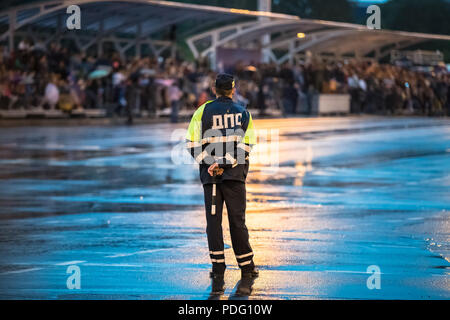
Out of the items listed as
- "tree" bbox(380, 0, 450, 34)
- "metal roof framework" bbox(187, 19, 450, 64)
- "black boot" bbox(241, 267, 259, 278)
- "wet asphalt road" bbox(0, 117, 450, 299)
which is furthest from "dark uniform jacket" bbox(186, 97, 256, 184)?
"tree" bbox(380, 0, 450, 34)

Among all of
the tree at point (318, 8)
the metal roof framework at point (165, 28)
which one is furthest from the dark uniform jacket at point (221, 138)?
the tree at point (318, 8)

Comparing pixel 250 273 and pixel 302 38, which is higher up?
pixel 302 38

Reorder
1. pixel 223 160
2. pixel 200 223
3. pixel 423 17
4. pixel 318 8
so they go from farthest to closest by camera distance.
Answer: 1. pixel 423 17
2. pixel 318 8
3. pixel 200 223
4. pixel 223 160

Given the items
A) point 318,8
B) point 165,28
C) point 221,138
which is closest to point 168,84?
point 165,28

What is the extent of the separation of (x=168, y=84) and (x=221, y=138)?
90.7 ft

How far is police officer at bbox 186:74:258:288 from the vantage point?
817 centimetres

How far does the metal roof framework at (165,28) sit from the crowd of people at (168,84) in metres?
1.21

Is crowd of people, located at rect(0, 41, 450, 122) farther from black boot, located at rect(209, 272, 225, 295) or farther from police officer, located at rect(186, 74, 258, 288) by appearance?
black boot, located at rect(209, 272, 225, 295)

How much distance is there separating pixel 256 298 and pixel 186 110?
30820 millimetres

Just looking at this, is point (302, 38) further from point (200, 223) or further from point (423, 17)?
point (200, 223)

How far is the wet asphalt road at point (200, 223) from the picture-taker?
25.8 feet

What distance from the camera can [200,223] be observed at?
452 inches

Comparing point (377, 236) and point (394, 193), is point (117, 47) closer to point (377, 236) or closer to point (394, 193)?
point (394, 193)
